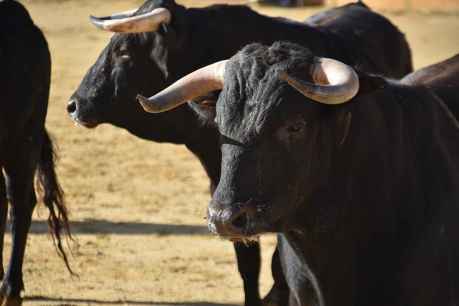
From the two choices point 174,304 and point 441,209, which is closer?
point 441,209

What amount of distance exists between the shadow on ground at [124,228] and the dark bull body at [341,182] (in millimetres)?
4282

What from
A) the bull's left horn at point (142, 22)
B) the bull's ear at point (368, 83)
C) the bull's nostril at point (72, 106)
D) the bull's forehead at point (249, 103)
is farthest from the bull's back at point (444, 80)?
the bull's nostril at point (72, 106)

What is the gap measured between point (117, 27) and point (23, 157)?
1.07 meters

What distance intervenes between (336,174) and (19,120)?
3.20 m

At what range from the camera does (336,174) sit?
4680 millimetres

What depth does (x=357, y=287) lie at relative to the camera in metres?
4.77

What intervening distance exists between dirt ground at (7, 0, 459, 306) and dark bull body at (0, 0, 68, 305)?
0.43 meters

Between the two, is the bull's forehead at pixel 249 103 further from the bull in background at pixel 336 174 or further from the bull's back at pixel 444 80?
the bull's back at pixel 444 80

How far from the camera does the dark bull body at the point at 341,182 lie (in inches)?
174

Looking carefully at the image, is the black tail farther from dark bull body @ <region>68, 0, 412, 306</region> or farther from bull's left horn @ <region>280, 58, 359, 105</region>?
bull's left horn @ <region>280, 58, 359, 105</region>

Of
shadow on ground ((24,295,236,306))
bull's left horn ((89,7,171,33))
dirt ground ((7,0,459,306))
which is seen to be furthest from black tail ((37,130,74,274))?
bull's left horn ((89,7,171,33))

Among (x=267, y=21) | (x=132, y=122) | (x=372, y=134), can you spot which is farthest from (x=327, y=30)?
(x=372, y=134)

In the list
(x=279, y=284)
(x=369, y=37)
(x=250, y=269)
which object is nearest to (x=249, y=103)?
(x=279, y=284)

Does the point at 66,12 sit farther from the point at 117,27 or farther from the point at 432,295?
the point at 432,295
